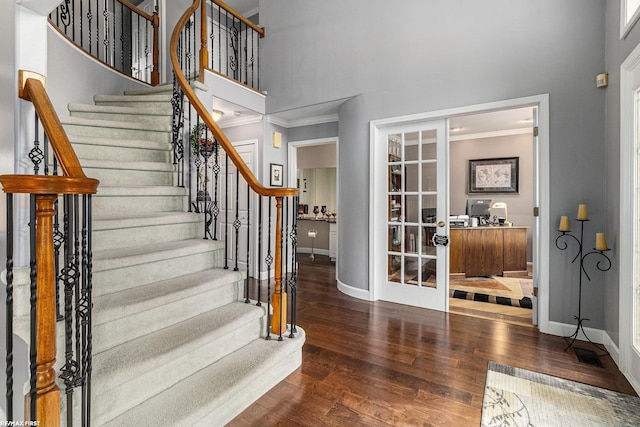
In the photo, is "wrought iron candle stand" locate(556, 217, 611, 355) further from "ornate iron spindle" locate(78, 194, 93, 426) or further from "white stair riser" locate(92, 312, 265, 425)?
"ornate iron spindle" locate(78, 194, 93, 426)

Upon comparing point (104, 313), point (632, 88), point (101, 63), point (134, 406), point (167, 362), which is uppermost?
point (101, 63)

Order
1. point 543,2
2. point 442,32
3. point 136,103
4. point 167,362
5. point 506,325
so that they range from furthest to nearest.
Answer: point 136,103 → point 442,32 → point 506,325 → point 543,2 → point 167,362

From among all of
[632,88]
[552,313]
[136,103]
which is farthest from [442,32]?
[136,103]

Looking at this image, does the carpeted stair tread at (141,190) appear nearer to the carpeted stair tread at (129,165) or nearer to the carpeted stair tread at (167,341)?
the carpeted stair tread at (129,165)

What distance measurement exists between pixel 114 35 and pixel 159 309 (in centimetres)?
513

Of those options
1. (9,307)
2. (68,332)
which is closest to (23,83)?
(9,307)

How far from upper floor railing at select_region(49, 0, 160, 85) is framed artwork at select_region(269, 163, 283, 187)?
2059 mm

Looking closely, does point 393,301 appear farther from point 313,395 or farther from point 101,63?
point 101,63

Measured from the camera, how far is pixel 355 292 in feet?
13.1

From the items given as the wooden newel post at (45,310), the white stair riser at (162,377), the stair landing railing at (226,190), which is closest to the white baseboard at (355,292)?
the stair landing railing at (226,190)

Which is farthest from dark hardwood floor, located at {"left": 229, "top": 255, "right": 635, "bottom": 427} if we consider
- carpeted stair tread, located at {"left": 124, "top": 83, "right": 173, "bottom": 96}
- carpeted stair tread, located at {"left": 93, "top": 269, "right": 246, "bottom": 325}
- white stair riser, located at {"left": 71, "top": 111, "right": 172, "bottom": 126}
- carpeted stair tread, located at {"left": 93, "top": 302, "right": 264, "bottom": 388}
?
carpeted stair tread, located at {"left": 124, "top": 83, "right": 173, "bottom": 96}

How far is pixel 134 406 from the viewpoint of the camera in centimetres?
157

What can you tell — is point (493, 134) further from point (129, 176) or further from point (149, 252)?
point (149, 252)

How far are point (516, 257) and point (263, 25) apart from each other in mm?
5418
